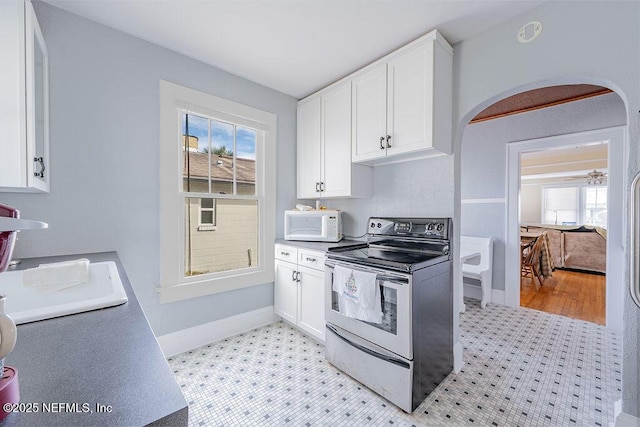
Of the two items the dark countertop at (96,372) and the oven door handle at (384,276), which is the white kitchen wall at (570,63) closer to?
the oven door handle at (384,276)

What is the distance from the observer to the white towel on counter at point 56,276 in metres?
1.20

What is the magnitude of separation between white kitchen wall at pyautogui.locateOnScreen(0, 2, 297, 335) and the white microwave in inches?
41.5

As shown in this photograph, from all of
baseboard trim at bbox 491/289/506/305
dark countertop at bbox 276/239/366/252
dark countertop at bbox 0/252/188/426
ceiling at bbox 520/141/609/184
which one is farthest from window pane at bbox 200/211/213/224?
ceiling at bbox 520/141/609/184

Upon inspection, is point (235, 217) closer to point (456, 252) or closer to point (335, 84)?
point (335, 84)

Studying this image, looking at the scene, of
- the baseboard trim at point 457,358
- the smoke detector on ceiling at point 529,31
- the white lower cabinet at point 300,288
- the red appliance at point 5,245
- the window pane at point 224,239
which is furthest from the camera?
the window pane at point 224,239

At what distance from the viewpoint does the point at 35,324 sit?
0.79 metres

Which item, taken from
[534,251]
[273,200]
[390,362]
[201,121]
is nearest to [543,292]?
[534,251]

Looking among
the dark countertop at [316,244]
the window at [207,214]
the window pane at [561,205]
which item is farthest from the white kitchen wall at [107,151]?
the window pane at [561,205]

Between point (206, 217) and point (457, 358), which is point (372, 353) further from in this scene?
point (206, 217)

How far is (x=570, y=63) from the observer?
5.29 ft

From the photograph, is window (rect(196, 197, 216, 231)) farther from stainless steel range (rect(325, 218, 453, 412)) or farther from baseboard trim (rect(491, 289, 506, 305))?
baseboard trim (rect(491, 289, 506, 305))

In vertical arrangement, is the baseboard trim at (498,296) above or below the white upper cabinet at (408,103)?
below

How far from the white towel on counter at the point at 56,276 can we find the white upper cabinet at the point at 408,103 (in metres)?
2.03

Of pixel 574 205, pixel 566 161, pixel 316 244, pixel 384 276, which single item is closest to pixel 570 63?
pixel 384 276
